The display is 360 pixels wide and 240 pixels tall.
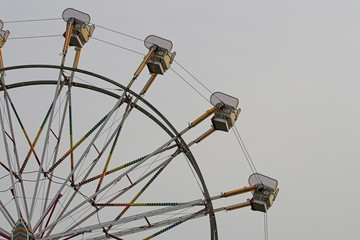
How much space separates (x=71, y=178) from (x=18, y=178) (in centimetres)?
173

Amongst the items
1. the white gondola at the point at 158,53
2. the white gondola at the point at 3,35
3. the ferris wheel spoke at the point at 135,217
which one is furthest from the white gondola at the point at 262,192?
the white gondola at the point at 3,35

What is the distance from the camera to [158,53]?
2419 centimetres

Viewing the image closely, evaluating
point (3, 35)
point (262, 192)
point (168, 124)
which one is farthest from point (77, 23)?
point (262, 192)

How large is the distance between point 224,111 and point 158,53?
3.09 m

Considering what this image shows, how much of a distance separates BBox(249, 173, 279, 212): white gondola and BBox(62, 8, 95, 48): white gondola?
770 centimetres

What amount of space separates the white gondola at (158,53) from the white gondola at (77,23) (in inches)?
87.5

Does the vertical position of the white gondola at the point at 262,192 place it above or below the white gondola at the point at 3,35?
below

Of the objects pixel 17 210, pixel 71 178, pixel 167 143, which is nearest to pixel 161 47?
pixel 167 143

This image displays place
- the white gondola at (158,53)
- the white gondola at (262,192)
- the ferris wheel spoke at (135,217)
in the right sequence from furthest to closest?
the white gondola at (158,53), the white gondola at (262,192), the ferris wheel spoke at (135,217)

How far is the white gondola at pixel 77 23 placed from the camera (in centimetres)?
2416

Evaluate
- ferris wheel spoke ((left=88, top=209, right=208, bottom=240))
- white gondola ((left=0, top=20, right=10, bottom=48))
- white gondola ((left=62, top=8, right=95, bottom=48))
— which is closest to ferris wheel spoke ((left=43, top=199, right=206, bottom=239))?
ferris wheel spoke ((left=88, top=209, right=208, bottom=240))

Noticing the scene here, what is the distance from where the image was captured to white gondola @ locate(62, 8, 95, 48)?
2416 cm

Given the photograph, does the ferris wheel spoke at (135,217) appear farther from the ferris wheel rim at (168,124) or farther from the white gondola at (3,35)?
the white gondola at (3,35)

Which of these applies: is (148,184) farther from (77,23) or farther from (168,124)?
(77,23)
